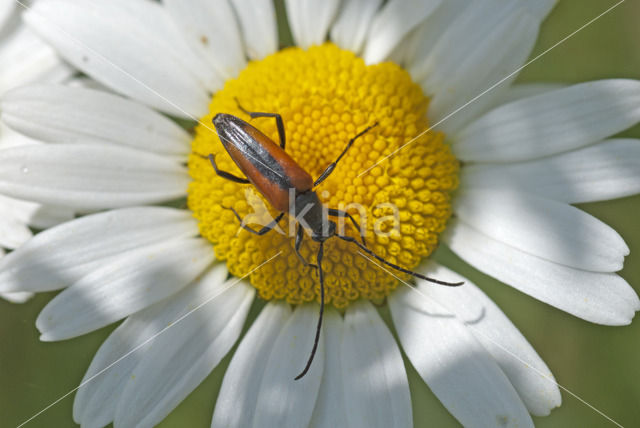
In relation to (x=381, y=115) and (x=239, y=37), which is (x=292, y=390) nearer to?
(x=381, y=115)

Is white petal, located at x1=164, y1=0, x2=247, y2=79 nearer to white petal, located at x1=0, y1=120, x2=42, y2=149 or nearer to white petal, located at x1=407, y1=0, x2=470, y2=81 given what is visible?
white petal, located at x1=407, y1=0, x2=470, y2=81

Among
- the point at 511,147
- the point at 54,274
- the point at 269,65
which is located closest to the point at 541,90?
the point at 511,147

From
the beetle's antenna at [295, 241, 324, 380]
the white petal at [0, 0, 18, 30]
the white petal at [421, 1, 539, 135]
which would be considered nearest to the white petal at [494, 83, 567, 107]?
the white petal at [421, 1, 539, 135]

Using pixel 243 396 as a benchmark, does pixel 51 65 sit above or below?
above

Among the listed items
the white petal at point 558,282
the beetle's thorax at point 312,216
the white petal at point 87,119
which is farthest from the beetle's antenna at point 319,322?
the white petal at point 87,119

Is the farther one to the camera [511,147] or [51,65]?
[51,65]

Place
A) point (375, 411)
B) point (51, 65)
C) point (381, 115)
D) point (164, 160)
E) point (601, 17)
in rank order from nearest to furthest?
point (375, 411) → point (381, 115) → point (164, 160) → point (51, 65) → point (601, 17)

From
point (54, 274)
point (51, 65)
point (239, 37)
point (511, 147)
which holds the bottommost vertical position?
point (511, 147)
